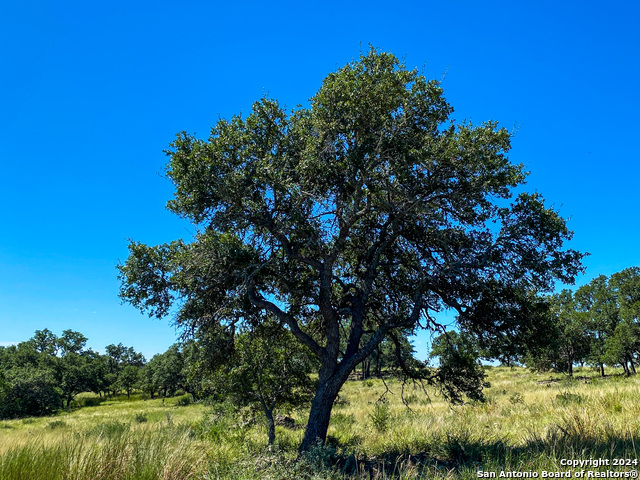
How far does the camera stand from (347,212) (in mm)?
11062

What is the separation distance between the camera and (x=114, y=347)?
4540 inches

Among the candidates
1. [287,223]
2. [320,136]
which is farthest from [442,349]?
[320,136]

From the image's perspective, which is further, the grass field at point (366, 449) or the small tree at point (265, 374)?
the small tree at point (265, 374)

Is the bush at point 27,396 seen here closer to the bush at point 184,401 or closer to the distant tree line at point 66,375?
the distant tree line at point 66,375

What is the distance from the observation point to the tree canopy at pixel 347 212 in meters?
10.4

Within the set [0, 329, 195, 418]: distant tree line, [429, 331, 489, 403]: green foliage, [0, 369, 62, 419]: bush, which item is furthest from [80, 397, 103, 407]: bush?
[429, 331, 489, 403]: green foliage

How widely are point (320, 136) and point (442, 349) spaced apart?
9.07 m

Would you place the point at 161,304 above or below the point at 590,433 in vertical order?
above

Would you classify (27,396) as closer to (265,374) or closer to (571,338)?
(265,374)

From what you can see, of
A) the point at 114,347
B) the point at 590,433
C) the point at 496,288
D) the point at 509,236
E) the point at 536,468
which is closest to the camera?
the point at 536,468

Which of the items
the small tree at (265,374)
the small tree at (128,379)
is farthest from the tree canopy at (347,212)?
the small tree at (128,379)

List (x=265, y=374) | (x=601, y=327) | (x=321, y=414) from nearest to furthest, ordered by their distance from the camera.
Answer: (x=321, y=414), (x=265, y=374), (x=601, y=327)

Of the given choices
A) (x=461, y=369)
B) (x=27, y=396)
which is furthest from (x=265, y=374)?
(x=27, y=396)

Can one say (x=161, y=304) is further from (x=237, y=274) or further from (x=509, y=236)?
(x=509, y=236)
